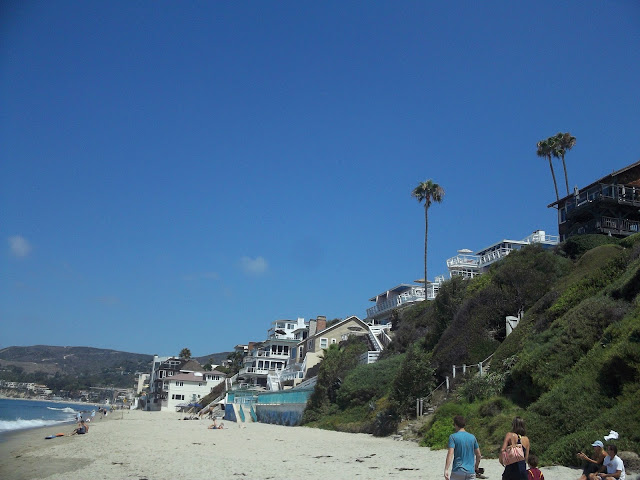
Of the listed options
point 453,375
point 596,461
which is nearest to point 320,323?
point 453,375

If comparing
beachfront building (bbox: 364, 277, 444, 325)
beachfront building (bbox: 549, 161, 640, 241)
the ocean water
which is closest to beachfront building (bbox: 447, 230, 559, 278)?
beachfront building (bbox: 364, 277, 444, 325)

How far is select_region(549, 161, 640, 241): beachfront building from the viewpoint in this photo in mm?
36812

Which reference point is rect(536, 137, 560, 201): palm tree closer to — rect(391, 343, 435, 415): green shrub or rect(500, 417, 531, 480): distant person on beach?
rect(391, 343, 435, 415): green shrub

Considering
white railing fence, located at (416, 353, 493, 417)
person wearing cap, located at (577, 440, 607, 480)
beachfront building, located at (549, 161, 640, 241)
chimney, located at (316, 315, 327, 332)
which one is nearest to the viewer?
person wearing cap, located at (577, 440, 607, 480)

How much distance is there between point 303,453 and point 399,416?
619cm

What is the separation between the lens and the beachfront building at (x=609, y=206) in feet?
121

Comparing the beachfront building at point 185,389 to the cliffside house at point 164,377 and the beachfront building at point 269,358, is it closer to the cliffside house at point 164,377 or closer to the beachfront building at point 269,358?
the cliffside house at point 164,377

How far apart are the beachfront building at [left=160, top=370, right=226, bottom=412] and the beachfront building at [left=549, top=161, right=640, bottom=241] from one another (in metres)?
61.7

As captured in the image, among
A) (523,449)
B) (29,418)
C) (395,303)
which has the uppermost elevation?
(395,303)

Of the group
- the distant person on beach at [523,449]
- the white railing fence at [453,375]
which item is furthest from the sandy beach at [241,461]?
the distant person on beach at [523,449]

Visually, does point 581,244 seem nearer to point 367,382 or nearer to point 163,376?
point 367,382

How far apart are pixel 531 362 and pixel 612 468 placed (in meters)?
9.75


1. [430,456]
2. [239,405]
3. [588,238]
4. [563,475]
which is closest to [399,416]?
[430,456]

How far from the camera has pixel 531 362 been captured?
18.1 meters
